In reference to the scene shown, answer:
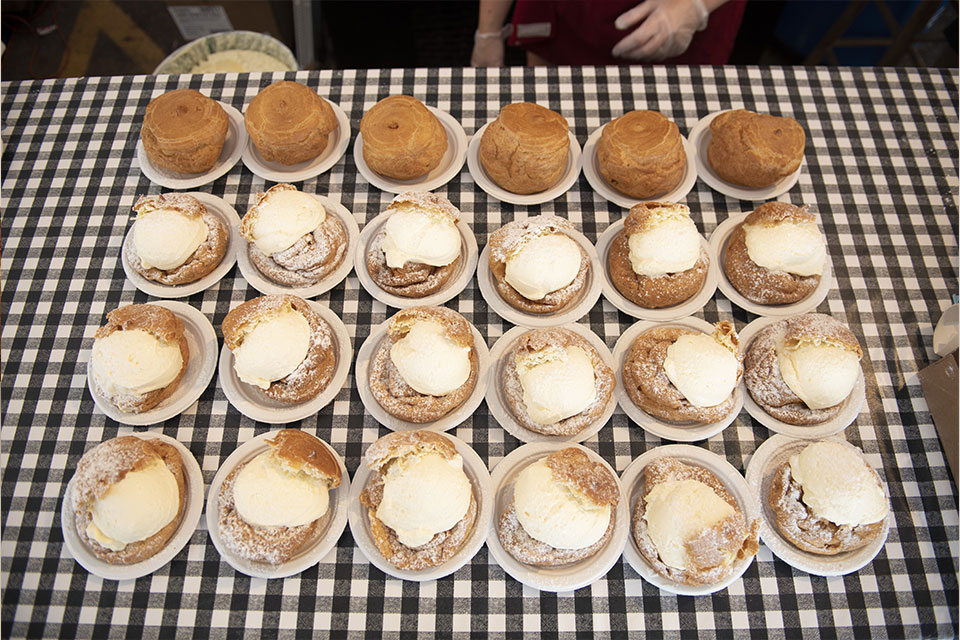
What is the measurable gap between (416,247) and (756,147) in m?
1.51

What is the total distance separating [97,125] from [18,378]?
1.28 meters

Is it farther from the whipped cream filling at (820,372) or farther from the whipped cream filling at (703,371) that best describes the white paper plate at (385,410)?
the whipped cream filling at (820,372)

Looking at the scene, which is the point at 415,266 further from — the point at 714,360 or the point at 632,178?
the point at 714,360

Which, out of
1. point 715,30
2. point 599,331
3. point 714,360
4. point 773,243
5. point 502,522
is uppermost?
point 715,30

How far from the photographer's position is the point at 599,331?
265 cm

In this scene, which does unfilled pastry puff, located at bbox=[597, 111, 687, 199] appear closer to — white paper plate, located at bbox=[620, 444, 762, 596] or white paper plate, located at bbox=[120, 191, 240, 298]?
white paper plate, located at bbox=[620, 444, 762, 596]

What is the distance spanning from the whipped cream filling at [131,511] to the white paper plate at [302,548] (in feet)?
0.52

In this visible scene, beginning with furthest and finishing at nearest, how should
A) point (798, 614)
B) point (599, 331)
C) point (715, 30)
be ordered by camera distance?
point (715, 30) < point (599, 331) < point (798, 614)

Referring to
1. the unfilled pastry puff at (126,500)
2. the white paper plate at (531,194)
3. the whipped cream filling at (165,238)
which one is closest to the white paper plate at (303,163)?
the whipped cream filling at (165,238)

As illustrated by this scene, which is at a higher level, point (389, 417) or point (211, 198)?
point (211, 198)

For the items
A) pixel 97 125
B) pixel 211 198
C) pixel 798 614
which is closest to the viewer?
pixel 798 614

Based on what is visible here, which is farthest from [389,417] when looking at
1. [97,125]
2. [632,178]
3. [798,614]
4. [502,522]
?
[97,125]

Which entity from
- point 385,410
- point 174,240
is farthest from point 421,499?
point 174,240

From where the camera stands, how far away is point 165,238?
2516 mm
